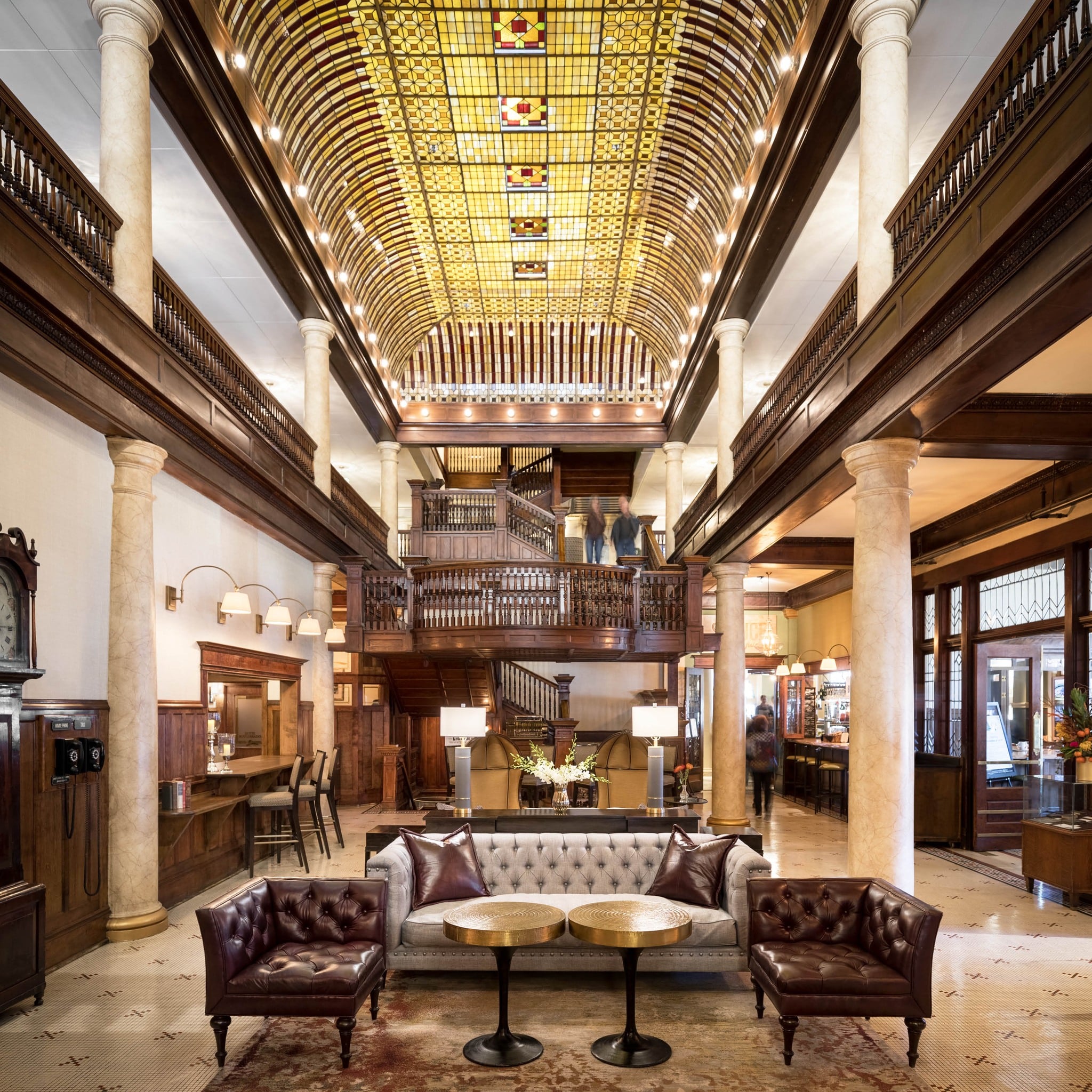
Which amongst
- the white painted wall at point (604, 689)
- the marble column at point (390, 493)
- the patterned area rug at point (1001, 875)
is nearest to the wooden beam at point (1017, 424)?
→ the patterned area rug at point (1001, 875)

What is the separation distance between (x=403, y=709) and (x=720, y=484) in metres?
6.74

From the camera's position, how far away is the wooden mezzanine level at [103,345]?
4.91 meters

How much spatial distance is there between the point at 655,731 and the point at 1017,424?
3.44 meters

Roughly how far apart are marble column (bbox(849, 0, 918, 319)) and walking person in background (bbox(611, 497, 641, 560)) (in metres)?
14.6

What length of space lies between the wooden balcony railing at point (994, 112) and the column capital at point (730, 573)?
21.1 ft

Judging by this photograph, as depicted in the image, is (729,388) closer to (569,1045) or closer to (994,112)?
(994,112)

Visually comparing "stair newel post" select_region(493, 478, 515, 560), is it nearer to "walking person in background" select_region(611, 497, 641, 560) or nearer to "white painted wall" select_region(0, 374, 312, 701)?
"walking person in background" select_region(611, 497, 641, 560)

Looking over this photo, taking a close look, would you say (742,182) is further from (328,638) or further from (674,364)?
(328,638)

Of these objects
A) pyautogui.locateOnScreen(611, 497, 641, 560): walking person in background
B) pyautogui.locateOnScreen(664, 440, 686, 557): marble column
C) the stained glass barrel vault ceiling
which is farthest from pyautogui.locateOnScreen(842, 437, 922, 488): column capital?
pyautogui.locateOnScreen(611, 497, 641, 560): walking person in background

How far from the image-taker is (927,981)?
14.4 ft

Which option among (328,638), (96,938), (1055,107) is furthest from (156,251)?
(1055,107)

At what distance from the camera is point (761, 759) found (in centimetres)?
1306

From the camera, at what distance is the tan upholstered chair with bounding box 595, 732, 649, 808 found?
9922 millimetres

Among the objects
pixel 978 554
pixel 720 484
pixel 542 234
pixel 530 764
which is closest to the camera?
pixel 530 764
